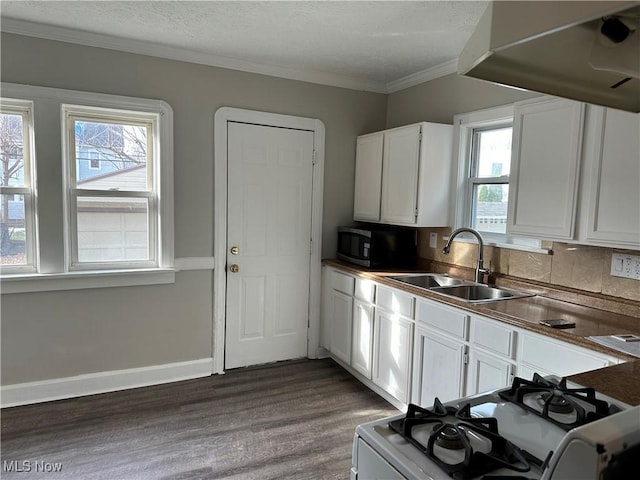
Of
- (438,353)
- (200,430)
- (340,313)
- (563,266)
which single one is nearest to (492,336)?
(438,353)

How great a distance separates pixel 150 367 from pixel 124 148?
168 cm

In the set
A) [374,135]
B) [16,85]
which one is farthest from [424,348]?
[16,85]

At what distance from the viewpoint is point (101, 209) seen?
315 cm

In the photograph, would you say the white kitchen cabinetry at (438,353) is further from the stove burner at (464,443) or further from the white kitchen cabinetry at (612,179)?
the stove burner at (464,443)

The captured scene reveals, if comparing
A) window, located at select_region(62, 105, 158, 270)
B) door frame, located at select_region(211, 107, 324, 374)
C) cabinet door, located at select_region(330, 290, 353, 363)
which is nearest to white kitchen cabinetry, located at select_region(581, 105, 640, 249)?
cabinet door, located at select_region(330, 290, 353, 363)

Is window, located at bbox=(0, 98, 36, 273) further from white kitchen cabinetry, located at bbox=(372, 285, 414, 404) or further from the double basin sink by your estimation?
the double basin sink

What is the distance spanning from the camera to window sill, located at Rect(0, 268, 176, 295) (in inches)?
113

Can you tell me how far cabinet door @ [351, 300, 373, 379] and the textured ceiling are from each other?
6.18 feet

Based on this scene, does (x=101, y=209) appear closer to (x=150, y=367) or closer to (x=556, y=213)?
(x=150, y=367)

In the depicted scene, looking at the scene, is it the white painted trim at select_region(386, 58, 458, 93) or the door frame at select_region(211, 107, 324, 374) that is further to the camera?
the door frame at select_region(211, 107, 324, 374)

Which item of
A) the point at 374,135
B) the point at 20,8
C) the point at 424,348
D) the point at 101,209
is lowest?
the point at 424,348
